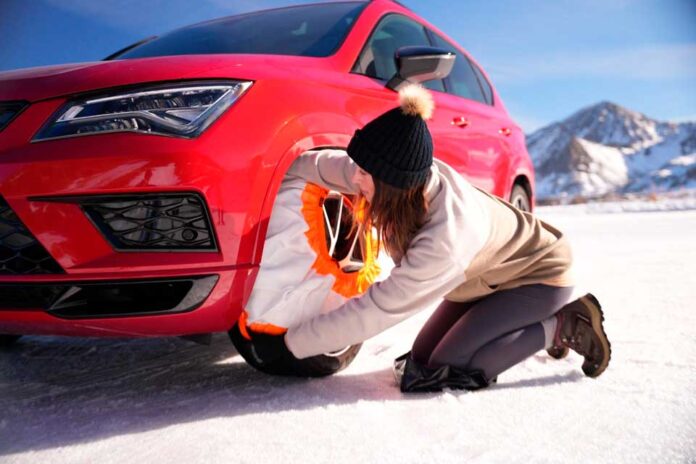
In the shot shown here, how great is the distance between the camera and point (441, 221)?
1.57 m

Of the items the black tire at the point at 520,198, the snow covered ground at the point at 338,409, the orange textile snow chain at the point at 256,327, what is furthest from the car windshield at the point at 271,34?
the black tire at the point at 520,198

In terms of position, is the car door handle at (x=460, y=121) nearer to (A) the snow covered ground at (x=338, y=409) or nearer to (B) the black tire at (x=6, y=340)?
(A) the snow covered ground at (x=338, y=409)

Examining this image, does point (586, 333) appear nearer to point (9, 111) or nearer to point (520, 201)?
point (9, 111)

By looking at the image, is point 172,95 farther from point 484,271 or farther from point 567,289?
point 567,289

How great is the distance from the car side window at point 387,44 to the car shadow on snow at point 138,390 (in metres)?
1.17

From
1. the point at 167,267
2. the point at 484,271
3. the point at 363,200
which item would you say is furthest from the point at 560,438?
the point at 167,267

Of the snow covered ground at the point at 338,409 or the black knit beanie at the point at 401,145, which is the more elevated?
the black knit beanie at the point at 401,145

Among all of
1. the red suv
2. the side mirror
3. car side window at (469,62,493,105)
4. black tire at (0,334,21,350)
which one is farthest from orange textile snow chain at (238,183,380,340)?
car side window at (469,62,493,105)

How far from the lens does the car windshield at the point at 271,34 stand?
2.10m

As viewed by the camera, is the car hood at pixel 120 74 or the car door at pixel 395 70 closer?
the car hood at pixel 120 74

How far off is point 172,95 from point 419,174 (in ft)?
2.31

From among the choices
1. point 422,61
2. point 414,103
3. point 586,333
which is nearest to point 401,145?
point 414,103

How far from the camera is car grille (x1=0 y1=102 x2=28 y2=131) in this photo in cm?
149

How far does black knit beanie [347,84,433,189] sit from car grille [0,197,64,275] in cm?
88
